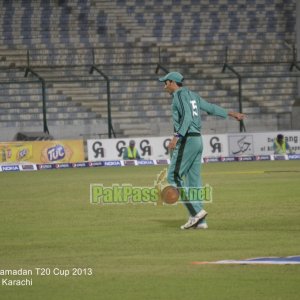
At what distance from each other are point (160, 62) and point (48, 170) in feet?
38.8

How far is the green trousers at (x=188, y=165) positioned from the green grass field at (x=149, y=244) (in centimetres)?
48

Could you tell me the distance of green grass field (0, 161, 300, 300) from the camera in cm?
1039

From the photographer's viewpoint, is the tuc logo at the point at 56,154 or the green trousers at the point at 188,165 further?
the tuc logo at the point at 56,154

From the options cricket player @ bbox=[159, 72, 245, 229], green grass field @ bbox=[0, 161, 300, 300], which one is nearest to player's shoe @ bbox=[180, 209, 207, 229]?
cricket player @ bbox=[159, 72, 245, 229]

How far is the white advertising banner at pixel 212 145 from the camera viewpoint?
38.9 m

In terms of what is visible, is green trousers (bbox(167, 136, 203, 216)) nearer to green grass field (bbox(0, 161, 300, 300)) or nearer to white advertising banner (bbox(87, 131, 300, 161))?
green grass field (bbox(0, 161, 300, 300))

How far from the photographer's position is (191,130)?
15.3 m

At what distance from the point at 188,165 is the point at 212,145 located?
24.6 m

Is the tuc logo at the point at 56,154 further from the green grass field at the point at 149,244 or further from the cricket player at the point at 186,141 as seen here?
the cricket player at the point at 186,141

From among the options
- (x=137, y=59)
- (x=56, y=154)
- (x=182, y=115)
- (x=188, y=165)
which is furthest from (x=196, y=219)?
(x=137, y=59)

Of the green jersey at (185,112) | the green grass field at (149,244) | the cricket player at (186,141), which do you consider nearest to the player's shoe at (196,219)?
the cricket player at (186,141)

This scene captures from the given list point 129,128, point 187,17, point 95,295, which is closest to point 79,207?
point 95,295

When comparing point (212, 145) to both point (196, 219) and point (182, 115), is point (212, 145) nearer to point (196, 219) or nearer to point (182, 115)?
point (196, 219)

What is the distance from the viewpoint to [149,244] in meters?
13.8
